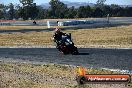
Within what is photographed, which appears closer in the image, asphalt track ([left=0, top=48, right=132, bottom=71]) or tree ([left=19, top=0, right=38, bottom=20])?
asphalt track ([left=0, top=48, right=132, bottom=71])

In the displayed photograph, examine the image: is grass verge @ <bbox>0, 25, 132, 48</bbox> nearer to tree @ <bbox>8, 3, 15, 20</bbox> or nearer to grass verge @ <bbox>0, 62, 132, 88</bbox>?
grass verge @ <bbox>0, 62, 132, 88</bbox>

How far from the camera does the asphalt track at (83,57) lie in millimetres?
18587

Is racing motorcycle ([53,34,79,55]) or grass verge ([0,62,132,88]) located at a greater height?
racing motorcycle ([53,34,79,55])

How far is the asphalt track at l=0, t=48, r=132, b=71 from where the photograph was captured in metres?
18.6

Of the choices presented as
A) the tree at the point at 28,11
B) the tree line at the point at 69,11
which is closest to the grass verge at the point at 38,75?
the tree line at the point at 69,11

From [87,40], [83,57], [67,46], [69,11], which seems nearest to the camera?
[83,57]

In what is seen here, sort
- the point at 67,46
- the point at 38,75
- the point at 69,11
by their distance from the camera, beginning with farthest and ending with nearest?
1. the point at 69,11
2. the point at 67,46
3. the point at 38,75

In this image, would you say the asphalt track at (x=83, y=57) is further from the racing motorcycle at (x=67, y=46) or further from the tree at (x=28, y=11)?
the tree at (x=28, y=11)

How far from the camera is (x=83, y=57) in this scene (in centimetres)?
2116

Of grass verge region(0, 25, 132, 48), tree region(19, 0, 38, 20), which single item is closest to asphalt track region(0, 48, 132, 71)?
grass verge region(0, 25, 132, 48)

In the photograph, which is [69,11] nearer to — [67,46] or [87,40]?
[87,40]

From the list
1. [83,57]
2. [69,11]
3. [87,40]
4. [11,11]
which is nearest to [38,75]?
[83,57]

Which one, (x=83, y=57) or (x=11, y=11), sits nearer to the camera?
(x=83, y=57)

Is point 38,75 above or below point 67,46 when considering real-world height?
below
